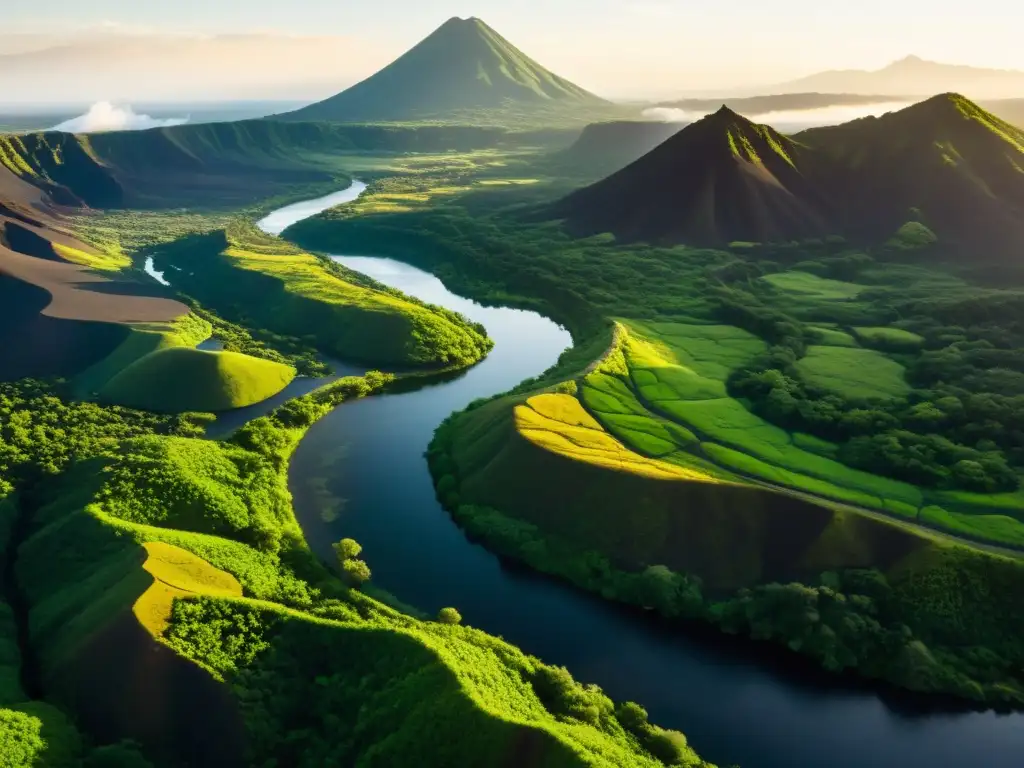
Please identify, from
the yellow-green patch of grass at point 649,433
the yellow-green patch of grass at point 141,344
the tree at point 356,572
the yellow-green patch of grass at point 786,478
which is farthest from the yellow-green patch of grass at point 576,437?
the yellow-green patch of grass at point 141,344

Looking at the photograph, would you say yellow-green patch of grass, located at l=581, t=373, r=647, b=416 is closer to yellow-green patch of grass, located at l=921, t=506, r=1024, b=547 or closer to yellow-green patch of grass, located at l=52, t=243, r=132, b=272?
yellow-green patch of grass, located at l=921, t=506, r=1024, b=547

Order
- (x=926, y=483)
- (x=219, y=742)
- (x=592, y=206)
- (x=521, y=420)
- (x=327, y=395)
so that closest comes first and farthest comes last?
(x=219, y=742), (x=926, y=483), (x=521, y=420), (x=327, y=395), (x=592, y=206)

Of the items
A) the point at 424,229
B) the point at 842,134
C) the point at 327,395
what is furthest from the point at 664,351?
the point at 842,134

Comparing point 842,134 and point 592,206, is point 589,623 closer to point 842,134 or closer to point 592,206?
point 592,206

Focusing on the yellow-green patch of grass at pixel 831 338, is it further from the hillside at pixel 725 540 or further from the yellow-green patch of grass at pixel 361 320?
the yellow-green patch of grass at pixel 361 320

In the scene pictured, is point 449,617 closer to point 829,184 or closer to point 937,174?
point 829,184

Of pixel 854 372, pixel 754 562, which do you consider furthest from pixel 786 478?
pixel 854 372

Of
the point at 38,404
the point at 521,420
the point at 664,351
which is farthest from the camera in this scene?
the point at 664,351
